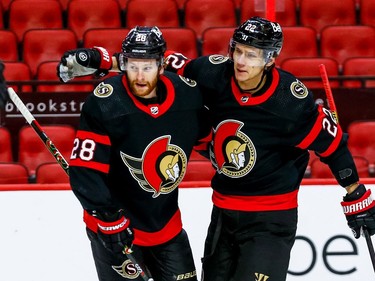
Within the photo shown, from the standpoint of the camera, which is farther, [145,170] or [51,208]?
[51,208]

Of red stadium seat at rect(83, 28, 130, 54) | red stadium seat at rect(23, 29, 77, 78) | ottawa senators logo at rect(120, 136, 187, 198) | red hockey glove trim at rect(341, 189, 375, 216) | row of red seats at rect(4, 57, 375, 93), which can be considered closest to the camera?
ottawa senators logo at rect(120, 136, 187, 198)

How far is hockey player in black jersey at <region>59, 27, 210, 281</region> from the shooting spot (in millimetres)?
3949

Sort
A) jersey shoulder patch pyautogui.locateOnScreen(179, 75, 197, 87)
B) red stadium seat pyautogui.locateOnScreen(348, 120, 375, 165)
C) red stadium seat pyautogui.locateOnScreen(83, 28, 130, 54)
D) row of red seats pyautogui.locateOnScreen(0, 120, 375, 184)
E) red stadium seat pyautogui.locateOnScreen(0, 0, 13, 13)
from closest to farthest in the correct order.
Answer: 1. jersey shoulder patch pyautogui.locateOnScreen(179, 75, 197, 87)
2. row of red seats pyautogui.locateOnScreen(0, 120, 375, 184)
3. red stadium seat pyautogui.locateOnScreen(348, 120, 375, 165)
4. red stadium seat pyautogui.locateOnScreen(83, 28, 130, 54)
5. red stadium seat pyautogui.locateOnScreen(0, 0, 13, 13)

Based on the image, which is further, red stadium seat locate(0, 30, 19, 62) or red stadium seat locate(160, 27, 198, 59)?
red stadium seat locate(0, 30, 19, 62)

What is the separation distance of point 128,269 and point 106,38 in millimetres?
3164

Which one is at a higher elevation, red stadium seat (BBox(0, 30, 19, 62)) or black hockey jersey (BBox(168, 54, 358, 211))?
red stadium seat (BBox(0, 30, 19, 62))

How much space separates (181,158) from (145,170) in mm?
162

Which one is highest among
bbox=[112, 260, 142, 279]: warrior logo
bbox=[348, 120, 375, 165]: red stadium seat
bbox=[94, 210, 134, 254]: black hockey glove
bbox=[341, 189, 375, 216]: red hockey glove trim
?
bbox=[348, 120, 375, 165]: red stadium seat

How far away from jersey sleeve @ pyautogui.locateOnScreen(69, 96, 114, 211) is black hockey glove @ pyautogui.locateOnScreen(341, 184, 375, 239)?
1.08 meters

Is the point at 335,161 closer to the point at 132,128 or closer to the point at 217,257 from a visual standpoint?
the point at 217,257

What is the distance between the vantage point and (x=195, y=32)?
7289mm

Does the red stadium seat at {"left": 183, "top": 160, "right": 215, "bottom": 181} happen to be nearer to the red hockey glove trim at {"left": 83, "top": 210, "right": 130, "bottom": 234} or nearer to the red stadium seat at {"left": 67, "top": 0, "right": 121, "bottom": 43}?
the red hockey glove trim at {"left": 83, "top": 210, "right": 130, "bottom": 234}

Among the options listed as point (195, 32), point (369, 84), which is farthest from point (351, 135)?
point (195, 32)

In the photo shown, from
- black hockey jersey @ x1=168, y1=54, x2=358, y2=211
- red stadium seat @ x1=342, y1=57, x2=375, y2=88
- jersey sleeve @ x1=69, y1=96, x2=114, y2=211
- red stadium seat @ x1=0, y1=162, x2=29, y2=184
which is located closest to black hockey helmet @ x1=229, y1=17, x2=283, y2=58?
black hockey jersey @ x1=168, y1=54, x2=358, y2=211
